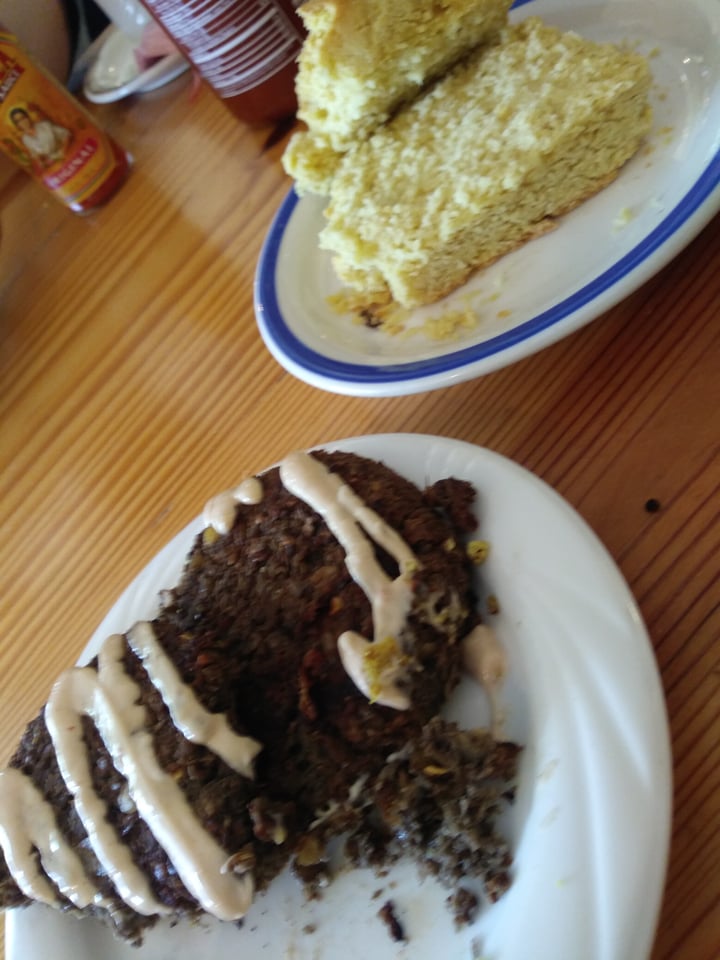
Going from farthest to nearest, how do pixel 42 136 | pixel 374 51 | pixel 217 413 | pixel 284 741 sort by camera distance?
1. pixel 42 136
2. pixel 217 413
3. pixel 374 51
4. pixel 284 741

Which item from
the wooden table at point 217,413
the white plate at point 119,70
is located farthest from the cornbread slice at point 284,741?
the white plate at point 119,70

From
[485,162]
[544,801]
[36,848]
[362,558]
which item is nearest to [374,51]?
[485,162]

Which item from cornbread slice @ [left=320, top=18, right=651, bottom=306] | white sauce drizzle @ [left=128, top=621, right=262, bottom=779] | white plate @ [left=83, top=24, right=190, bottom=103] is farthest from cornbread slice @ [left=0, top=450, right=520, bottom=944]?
white plate @ [left=83, top=24, right=190, bottom=103]

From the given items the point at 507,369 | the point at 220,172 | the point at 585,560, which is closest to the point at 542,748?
the point at 585,560

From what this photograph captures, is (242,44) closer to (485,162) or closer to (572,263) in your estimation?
(485,162)

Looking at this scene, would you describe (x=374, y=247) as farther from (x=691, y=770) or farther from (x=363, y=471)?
(x=691, y=770)

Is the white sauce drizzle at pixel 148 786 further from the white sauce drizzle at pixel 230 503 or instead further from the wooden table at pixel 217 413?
the wooden table at pixel 217 413

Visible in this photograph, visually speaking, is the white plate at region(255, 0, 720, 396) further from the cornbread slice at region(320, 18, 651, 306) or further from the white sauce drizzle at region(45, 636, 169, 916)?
the white sauce drizzle at region(45, 636, 169, 916)

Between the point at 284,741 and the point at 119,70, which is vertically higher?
the point at 119,70
